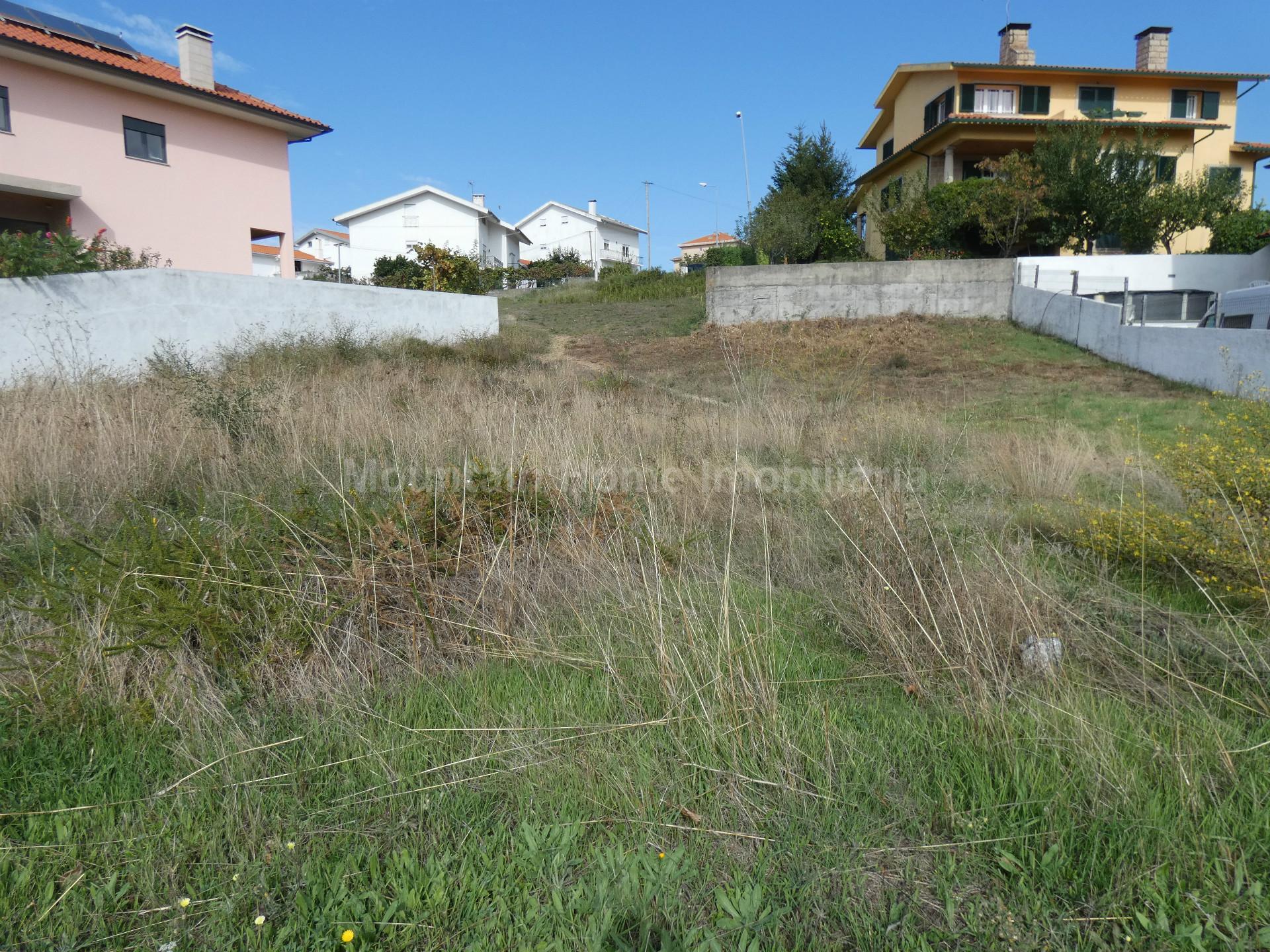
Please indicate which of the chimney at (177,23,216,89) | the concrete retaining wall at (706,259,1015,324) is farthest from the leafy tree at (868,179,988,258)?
the chimney at (177,23,216,89)

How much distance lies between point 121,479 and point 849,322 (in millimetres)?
17067

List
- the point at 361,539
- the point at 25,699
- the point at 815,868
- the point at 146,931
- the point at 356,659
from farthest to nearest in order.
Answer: the point at 361,539 < the point at 356,659 < the point at 25,699 < the point at 815,868 < the point at 146,931

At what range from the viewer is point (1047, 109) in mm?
→ 32188

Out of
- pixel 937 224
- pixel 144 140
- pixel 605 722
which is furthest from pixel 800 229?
pixel 605 722

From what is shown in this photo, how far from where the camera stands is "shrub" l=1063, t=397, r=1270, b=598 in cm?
347

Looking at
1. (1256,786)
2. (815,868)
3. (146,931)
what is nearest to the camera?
(146,931)

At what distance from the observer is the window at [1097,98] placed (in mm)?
32281

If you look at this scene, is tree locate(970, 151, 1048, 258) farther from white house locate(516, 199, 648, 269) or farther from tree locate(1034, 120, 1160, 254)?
white house locate(516, 199, 648, 269)

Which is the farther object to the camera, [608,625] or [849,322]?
[849,322]

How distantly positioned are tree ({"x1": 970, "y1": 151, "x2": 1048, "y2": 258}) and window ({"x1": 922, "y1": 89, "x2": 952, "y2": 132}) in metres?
7.85

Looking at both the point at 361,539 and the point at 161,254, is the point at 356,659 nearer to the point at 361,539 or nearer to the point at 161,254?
the point at 361,539

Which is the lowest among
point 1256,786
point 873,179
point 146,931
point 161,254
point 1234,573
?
point 146,931

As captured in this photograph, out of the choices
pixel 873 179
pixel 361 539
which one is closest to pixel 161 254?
pixel 361 539

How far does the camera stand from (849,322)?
19.5 metres
